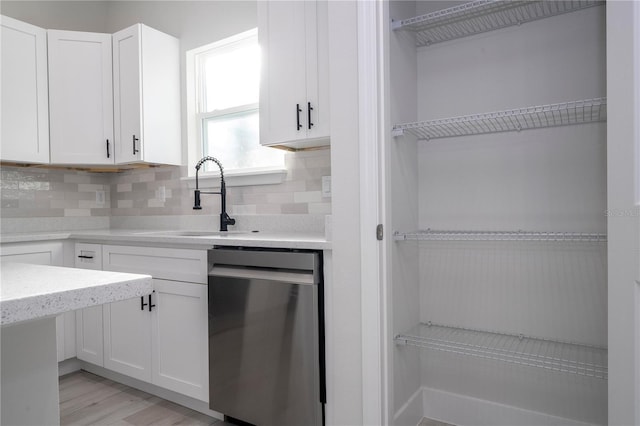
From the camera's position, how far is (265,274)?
1818 millimetres

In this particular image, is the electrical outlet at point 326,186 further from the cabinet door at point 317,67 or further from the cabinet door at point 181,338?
the cabinet door at point 181,338

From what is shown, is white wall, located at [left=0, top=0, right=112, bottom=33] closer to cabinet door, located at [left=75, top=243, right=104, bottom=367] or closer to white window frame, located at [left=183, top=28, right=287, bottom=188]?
white window frame, located at [left=183, top=28, right=287, bottom=188]

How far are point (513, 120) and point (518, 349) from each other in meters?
0.97

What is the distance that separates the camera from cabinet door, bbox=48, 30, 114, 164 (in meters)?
2.88

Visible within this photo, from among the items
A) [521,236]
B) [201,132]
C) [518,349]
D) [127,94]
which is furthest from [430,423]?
[127,94]

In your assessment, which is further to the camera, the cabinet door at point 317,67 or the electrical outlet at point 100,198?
the electrical outlet at point 100,198

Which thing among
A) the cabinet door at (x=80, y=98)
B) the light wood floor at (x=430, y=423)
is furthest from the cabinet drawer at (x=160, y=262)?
the light wood floor at (x=430, y=423)

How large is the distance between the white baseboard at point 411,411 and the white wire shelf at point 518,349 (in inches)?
11.6

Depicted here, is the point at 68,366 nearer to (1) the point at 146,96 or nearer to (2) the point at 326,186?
(1) the point at 146,96

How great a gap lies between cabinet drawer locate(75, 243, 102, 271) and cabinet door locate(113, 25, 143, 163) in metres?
0.66

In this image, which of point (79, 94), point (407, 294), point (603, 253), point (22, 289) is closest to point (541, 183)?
point (603, 253)

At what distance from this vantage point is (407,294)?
6.31 feet

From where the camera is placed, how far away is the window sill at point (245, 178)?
2.56 m

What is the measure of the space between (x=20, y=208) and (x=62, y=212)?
0.28 metres
